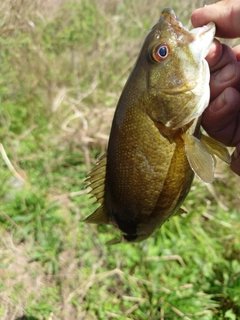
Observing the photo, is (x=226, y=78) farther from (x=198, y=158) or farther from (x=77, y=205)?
(x=77, y=205)

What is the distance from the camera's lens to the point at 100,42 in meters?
5.08

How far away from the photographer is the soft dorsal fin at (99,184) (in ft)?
6.17

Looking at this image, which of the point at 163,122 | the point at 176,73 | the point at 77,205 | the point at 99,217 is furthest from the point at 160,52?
the point at 77,205

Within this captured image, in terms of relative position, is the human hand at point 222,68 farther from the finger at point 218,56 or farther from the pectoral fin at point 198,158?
the pectoral fin at point 198,158

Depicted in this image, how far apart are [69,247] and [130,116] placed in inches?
79.6

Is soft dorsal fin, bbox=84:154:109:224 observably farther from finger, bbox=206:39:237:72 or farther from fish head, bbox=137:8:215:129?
finger, bbox=206:39:237:72

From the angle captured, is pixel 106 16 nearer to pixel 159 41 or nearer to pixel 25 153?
pixel 25 153

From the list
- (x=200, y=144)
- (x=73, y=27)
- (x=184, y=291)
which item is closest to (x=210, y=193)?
(x=184, y=291)

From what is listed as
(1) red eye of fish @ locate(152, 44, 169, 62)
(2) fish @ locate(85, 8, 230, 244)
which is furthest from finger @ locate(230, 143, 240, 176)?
(1) red eye of fish @ locate(152, 44, 169, 62)

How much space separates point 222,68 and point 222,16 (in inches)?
10.9

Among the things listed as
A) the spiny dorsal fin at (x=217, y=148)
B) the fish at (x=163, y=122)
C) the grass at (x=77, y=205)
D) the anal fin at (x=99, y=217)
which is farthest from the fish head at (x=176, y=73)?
the grass at (x=77, y=205)

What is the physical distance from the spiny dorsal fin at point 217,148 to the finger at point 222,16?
25.3 inches

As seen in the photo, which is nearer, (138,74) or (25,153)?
(138,74)

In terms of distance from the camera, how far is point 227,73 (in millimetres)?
2078
